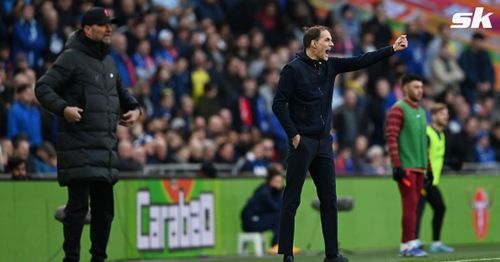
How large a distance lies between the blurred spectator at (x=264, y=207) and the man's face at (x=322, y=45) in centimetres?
660

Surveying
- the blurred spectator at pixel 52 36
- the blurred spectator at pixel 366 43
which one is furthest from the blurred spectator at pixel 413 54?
the blurred spectator at pixel 52 36

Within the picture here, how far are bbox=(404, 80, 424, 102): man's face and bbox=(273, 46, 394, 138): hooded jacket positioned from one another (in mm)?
3599

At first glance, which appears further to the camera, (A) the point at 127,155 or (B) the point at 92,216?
(A) the point at 127,155

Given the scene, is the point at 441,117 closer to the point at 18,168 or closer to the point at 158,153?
the point at 158,153

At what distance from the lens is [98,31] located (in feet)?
44.2

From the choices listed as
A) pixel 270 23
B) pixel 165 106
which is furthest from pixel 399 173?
pixel 270 23

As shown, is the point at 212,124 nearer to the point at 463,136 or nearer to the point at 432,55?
the point at 463,136

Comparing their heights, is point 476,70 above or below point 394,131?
above

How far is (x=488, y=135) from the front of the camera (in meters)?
28.4

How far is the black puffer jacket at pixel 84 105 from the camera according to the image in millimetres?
13195

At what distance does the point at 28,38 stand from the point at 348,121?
7.09 meters

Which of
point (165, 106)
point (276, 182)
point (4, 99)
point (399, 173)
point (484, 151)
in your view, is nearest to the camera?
point (399, 173)

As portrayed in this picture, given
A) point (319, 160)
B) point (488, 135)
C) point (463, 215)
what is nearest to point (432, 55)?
point (488, 135)

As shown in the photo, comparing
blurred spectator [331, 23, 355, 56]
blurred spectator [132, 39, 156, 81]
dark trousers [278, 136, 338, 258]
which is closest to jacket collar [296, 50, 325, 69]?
dark trousers [278, 136, 338, 258]
